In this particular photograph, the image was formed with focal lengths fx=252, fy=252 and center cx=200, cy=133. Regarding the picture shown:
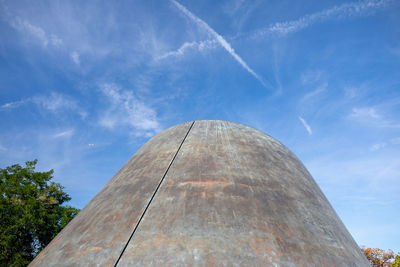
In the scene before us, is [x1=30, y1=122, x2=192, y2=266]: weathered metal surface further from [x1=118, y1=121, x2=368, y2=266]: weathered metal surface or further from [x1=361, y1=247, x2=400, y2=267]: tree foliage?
[x1=361, y1=247, x2=400, y2=267]: tree foliage

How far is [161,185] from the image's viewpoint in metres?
4.57

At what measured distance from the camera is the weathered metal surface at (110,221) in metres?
3.49

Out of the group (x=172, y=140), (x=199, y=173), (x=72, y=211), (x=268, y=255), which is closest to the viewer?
(x=268, y=255)

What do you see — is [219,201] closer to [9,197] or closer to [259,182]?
[259,182]

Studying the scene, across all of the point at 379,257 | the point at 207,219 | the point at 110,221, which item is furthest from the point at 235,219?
the point at 379,257

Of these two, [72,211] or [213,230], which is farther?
[72,211]

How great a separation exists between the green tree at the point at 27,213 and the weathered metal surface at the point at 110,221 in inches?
537

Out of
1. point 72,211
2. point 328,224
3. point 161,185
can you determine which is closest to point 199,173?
point 161,185

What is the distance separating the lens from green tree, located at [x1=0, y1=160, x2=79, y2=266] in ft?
48.8

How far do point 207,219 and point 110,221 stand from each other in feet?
5.15

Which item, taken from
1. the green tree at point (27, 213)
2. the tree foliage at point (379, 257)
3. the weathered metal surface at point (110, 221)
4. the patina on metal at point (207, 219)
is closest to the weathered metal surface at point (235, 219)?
the patina on metal at point (207, 219)

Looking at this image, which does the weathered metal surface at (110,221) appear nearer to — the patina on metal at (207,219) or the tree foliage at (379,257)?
the patina on metal at (207,219)

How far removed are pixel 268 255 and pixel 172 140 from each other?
3.80 m

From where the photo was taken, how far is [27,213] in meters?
15.7
